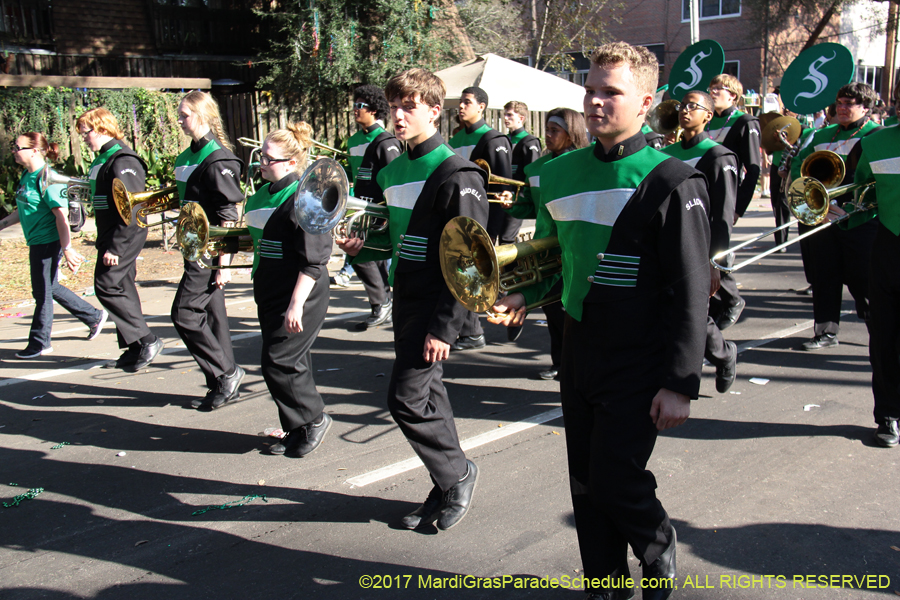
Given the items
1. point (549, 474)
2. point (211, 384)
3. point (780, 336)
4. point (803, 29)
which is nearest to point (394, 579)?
point (549, 474)

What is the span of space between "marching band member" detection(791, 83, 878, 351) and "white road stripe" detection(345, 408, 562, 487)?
9.32ft

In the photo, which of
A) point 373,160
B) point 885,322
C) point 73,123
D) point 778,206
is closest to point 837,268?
point 885,322

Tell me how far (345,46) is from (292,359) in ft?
46.6

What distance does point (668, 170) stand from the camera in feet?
8.26

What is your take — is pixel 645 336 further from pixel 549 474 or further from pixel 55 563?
pixel 55 563

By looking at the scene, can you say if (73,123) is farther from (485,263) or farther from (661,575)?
(661,575)

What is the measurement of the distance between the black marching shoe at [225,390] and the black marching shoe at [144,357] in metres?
1.25

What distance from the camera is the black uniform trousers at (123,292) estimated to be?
6156 mm

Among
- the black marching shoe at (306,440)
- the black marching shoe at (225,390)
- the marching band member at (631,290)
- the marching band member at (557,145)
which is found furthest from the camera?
the marching band member at (557,145)

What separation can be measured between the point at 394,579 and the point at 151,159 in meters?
12.6

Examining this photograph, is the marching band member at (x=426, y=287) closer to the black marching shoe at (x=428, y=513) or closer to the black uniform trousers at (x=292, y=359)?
the black marching shoe at (x=428, y=513)

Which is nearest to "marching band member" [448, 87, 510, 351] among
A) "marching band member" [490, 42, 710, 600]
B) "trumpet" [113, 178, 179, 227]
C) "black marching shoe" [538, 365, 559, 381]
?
"black marching shoe" [538, 365, 559, 381]

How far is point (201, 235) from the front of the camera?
4660mm

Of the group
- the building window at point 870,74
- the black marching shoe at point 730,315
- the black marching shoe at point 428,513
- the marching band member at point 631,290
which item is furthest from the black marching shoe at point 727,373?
the building window at point 870,74
